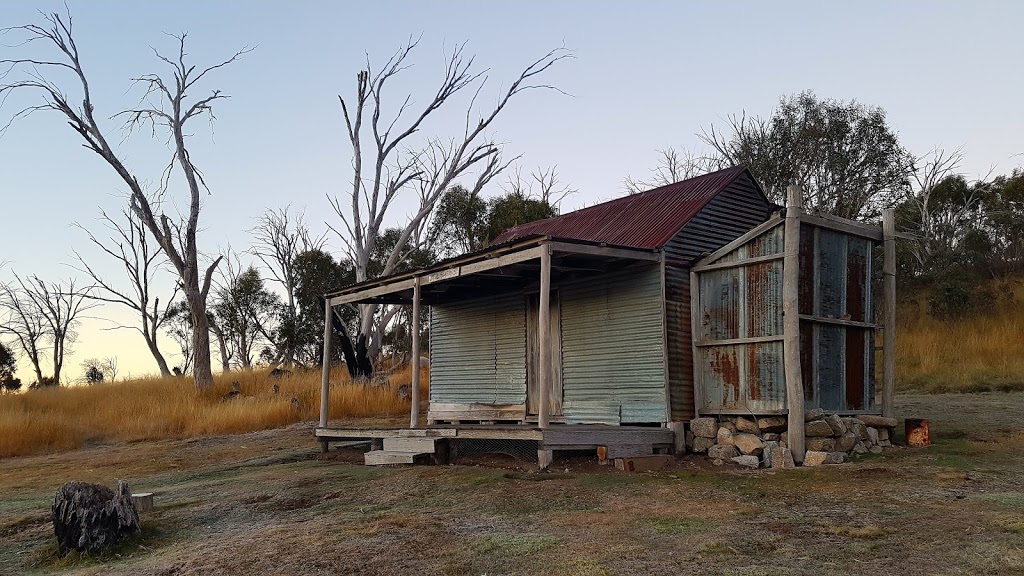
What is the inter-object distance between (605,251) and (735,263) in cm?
185

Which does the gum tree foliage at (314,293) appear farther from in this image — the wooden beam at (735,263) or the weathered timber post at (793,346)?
the weathered timber post at (793,346)

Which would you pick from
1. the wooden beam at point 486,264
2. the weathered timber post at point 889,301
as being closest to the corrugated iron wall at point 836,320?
the weathered timber post at point 889,301

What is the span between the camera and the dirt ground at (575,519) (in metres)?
6.30

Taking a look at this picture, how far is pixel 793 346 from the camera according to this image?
35.0 ft

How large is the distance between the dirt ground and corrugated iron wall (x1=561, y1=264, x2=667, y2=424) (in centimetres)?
137

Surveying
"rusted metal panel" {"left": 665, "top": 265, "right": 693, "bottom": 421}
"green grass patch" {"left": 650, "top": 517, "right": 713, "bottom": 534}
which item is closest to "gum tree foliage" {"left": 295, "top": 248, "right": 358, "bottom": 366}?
"rusted metal panel" {"left": 665, "top": 265, "right": 693, "bottom": 421}

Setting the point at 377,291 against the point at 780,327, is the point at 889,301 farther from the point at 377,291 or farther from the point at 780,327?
the point at 377,291

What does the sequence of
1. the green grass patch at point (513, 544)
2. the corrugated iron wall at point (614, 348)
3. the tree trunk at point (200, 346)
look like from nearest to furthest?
1. the green grass patch at point (513, 544)
2. the corrugated iron wall at point (614, 348)
3. the tree trunk at point (200, 346)

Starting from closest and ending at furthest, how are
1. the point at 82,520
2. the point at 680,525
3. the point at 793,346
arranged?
the point at 680,525 < the point at 82,520 < the point at 793,346

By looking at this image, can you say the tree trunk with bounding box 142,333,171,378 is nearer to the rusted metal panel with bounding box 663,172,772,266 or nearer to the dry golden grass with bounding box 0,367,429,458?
the dry golden grass with bounding box 0,367,429,458

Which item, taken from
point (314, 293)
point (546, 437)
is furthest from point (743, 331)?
point (314, 293)

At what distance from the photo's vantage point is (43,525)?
9453 millimetres

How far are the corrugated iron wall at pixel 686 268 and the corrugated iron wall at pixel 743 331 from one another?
0.20 metres

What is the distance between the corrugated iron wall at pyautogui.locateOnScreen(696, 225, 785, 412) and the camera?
1105cm
